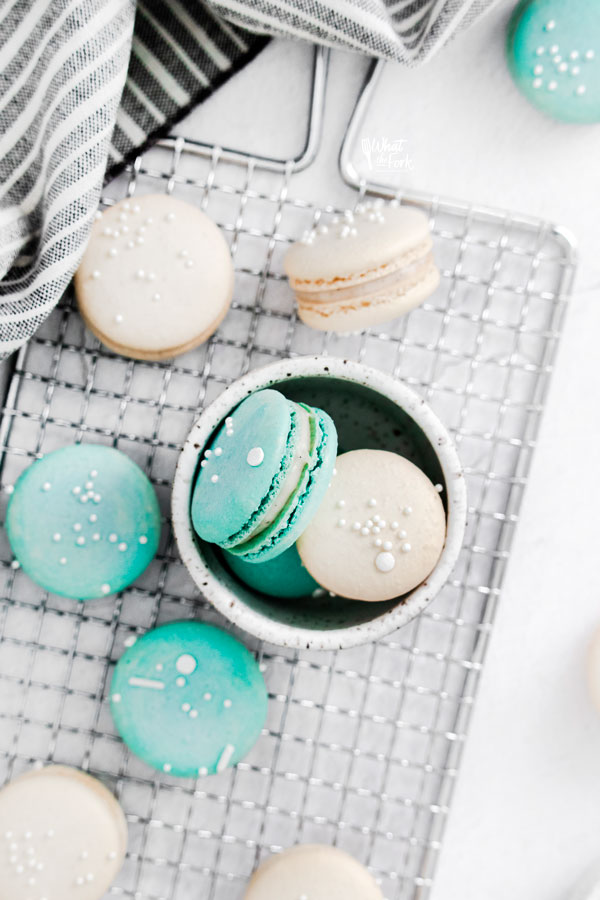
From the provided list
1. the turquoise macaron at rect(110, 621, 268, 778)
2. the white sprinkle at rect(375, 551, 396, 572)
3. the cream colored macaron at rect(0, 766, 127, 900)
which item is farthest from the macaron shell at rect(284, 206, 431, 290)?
the cream colored macaron at rect(0, 766, 127, 900)

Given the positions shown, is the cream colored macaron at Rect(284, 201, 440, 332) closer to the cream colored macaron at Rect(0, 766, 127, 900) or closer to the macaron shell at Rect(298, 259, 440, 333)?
the macaron shell at Rect(298, 259, 440, 333)

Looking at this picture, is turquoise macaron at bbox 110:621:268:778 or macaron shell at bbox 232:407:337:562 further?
turquoise macaron at bbox 110:621:268:778

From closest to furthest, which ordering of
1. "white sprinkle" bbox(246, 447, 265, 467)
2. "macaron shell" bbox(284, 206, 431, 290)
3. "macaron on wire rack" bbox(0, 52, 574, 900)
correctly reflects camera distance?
"white sprinkle" bbox(246, 447, 265, 467)
"macaron shell" bbox(284, 206, 431, 290)
"macaron on wire rack" bbox(0, 52, 574, 900)

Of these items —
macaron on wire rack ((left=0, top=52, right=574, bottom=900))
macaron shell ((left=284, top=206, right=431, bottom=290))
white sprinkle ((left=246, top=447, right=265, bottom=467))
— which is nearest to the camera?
white sprinkle ((left=246, top=447, right=265, bottom=467))

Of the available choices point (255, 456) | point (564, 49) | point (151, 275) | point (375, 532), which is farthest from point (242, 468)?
point (564, 49)

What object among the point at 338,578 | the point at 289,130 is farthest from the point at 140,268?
the point at 338,578

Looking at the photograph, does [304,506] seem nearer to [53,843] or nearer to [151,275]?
[151,275]

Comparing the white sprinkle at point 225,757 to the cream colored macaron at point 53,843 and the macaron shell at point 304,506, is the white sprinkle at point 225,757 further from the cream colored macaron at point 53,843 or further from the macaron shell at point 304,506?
the macaron shell at point 304,506
